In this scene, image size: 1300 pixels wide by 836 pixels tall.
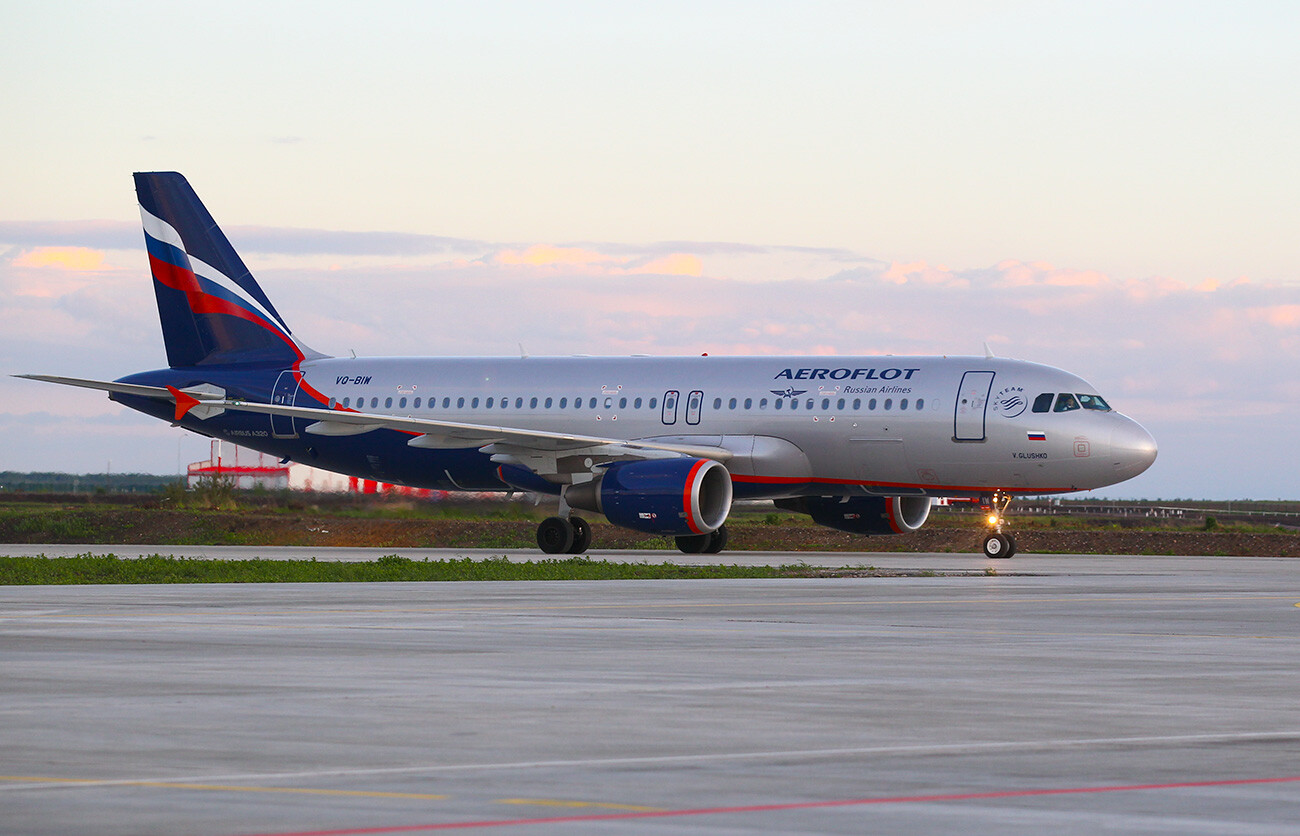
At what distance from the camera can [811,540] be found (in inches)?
1907

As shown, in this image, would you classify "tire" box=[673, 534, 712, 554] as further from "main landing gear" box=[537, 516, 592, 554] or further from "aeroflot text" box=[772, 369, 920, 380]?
"aeroflot text" box=[772, 369, 920, 380]

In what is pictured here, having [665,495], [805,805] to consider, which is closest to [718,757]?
[805,805]

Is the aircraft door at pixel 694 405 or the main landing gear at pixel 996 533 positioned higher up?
the aircraft door at pixel 694 405

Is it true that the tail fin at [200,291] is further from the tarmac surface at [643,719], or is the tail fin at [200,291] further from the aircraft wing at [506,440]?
the tarmac surface at [643,719]

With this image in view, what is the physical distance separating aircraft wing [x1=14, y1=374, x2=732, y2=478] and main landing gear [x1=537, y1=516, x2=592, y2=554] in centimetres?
103

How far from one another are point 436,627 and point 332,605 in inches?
147

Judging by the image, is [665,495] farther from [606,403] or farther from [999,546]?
[999,546]

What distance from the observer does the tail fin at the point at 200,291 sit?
46125 mm

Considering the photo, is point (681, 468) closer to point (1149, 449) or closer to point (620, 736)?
point (1149, 449)

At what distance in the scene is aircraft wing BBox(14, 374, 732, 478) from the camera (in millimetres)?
38656

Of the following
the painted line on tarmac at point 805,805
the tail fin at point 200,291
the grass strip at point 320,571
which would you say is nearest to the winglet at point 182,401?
the tail fin at point 200,291

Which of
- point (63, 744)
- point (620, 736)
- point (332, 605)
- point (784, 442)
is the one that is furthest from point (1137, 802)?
point (784, 442)

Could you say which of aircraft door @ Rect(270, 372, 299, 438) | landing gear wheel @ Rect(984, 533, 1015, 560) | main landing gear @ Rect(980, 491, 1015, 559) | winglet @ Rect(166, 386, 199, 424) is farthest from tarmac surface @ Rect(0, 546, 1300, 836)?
winglet @ Rect(166, 386, 199, 424)

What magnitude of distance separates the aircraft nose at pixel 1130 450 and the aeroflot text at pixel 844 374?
4157mm
